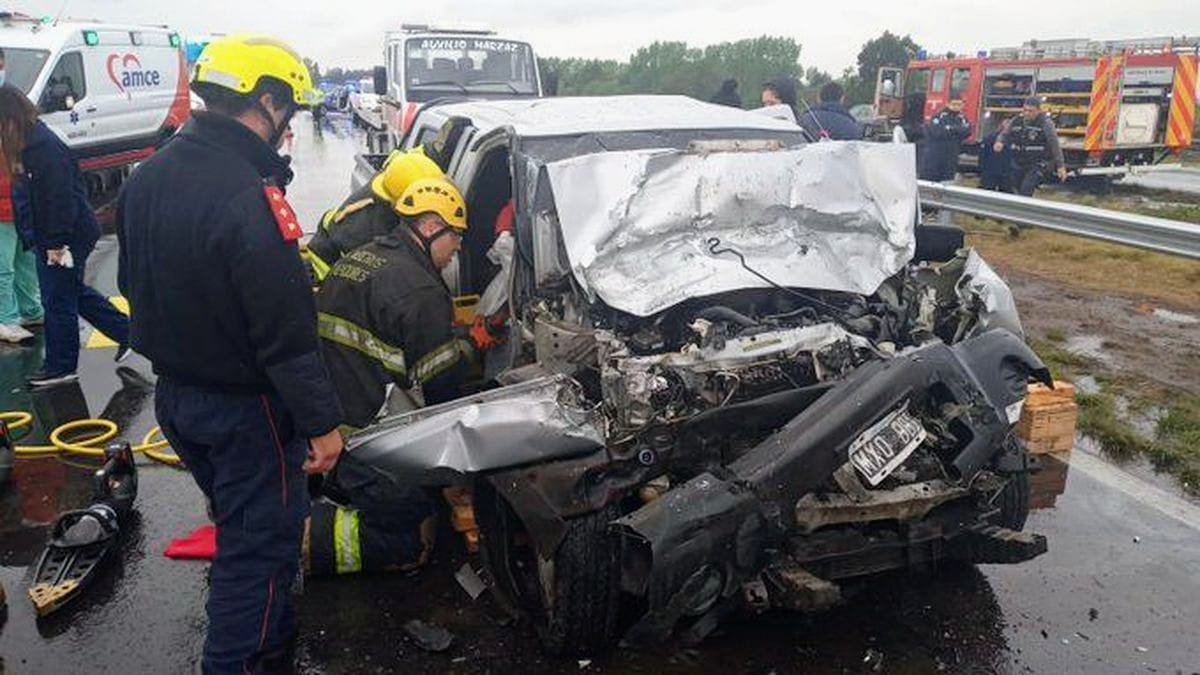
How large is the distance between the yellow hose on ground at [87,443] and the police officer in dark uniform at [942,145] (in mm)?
9324

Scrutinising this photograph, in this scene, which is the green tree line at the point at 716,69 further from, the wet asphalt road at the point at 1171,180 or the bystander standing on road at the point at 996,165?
the bystander standing on road at the point at 996,165

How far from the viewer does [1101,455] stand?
4.98m

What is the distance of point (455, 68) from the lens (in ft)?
40.6

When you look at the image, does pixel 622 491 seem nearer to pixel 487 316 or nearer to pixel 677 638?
pixel 677 638

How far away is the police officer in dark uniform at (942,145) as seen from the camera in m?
11.1

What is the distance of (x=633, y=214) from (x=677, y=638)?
1.75 meters

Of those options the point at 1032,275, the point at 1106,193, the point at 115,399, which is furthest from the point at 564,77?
the point at 115,399

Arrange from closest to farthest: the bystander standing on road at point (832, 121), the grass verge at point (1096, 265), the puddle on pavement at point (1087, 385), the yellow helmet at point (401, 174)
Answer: the yellow helmet at point (401, 174), the puddle on pavement at point (1087, 385), the grass verge at point (1096, 265), the bystander standing on road at point (832, 121)

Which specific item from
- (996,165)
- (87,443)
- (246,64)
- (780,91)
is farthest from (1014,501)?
(996,165)

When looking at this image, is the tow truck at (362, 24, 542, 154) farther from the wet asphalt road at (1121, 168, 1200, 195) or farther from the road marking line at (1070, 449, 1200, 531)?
the wet asphalt road at (1121, 168, 1200, 195)

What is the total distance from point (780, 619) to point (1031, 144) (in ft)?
30.4

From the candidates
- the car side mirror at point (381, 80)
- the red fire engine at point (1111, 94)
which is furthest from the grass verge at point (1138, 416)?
the red fire engine at point (1111, 94)

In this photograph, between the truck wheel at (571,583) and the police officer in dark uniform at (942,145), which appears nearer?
the truck wheel at (571,583)

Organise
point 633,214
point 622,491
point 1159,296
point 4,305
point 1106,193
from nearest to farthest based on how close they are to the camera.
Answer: point 622,491 < point 633,214 < point 4,305 < point 1159,296 < point 1106,193
